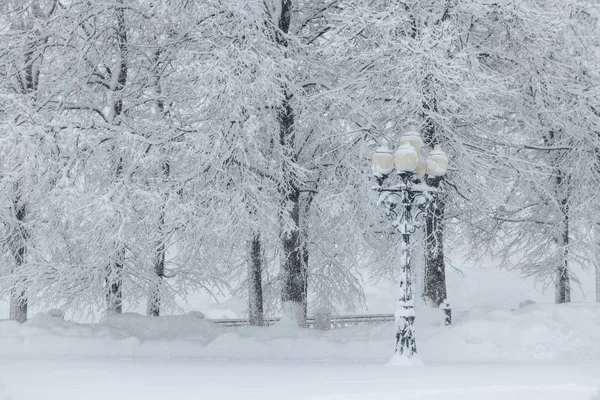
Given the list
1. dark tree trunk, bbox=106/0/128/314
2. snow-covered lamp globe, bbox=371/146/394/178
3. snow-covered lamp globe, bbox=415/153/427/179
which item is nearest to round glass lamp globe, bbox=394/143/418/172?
snow-covered lamp globe, bbox=371/146/394/178

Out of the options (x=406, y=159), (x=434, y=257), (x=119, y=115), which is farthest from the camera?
(x=119, y=115)

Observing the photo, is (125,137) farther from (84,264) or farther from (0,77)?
(0,77)

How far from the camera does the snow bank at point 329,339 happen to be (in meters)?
13.1

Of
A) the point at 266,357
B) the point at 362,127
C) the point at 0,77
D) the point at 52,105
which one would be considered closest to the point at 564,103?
the point at 362,127

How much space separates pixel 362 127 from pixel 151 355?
19.6 ft

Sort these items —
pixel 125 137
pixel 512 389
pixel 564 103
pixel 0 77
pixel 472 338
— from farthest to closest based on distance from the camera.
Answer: pixel 0 77 < pixel 564 103 < pixel 125 137 < pixel 472 338 < pixel 512 389

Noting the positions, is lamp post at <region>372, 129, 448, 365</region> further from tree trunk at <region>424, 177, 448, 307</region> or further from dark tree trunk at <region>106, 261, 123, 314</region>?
dark tree trunk at <region>106, 261, 123, 314</region>

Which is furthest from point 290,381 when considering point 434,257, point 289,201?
point 434,257

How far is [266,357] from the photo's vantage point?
13812 mm

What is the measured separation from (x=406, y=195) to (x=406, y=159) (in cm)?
69

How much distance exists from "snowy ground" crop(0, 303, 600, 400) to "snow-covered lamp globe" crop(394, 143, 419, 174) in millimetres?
2964

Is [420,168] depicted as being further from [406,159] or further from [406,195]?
[406,159]

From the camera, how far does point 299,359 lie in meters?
13.4

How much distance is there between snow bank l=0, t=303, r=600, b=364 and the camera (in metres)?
13.1
